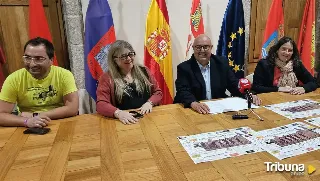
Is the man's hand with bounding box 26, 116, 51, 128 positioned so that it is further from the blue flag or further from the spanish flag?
the spanish flag

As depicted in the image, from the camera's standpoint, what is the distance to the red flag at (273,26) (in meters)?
3.03

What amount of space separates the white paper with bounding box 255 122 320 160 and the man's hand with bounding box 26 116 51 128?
1.12 meters

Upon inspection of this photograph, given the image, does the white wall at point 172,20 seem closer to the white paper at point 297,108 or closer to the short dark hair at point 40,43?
the short dark hair at point 40,43

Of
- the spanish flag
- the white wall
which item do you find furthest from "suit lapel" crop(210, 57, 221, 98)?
the white wall

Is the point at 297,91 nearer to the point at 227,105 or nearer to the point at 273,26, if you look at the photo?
the point at 227,105

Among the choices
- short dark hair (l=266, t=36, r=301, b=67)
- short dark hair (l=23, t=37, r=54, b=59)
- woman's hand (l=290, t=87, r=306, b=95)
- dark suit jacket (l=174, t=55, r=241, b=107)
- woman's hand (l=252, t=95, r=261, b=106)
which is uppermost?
short dark hair (l=23, t=37, r=54, b=59)

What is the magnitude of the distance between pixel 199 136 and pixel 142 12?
193 cm

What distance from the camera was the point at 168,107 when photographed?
1.67 metres

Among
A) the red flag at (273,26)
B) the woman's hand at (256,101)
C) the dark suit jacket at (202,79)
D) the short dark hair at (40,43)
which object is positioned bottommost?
the woman's hand at (256,101)

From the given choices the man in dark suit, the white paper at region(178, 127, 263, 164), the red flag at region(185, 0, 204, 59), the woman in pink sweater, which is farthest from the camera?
the red flag at region(185, 0, 204, 59)

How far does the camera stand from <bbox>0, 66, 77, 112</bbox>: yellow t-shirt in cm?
163

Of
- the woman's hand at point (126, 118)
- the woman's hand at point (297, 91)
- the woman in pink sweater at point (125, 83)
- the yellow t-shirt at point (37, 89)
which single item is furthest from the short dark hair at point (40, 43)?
the woman's hand at point (297, 91)

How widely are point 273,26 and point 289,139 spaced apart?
2.29 m

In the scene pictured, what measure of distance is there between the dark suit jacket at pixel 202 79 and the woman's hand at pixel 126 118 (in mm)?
574
